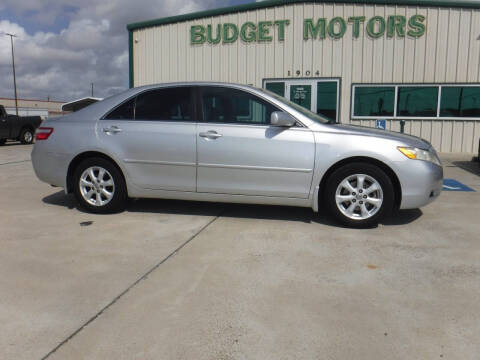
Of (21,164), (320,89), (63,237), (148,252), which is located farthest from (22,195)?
(320,89)

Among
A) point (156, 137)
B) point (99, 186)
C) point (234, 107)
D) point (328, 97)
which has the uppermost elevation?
point (328, 97)

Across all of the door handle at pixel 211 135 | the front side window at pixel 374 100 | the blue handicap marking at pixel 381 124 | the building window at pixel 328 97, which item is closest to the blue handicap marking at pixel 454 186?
the door handle at pixel 211 135

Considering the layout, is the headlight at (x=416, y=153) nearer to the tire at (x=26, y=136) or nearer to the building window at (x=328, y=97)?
the building window at (x=328, y=97)

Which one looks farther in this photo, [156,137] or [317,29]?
[317,29]

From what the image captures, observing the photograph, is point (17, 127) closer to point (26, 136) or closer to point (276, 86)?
point (26, 136)

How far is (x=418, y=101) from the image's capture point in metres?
12.6

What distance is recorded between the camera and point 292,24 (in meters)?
12.9

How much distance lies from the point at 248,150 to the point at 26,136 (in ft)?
51.5

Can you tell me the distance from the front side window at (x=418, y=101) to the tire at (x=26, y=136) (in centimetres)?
1462

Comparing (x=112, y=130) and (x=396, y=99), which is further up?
(x=396, y=99)

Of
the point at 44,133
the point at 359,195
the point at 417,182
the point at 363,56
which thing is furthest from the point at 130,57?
the point at 417,182

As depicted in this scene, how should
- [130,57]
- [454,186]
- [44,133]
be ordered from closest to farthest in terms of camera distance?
[44,133] → [454,186] → [130,57]

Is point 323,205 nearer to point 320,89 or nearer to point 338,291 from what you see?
point 338,291

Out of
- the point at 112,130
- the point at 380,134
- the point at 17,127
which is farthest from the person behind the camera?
the point at 17,127
